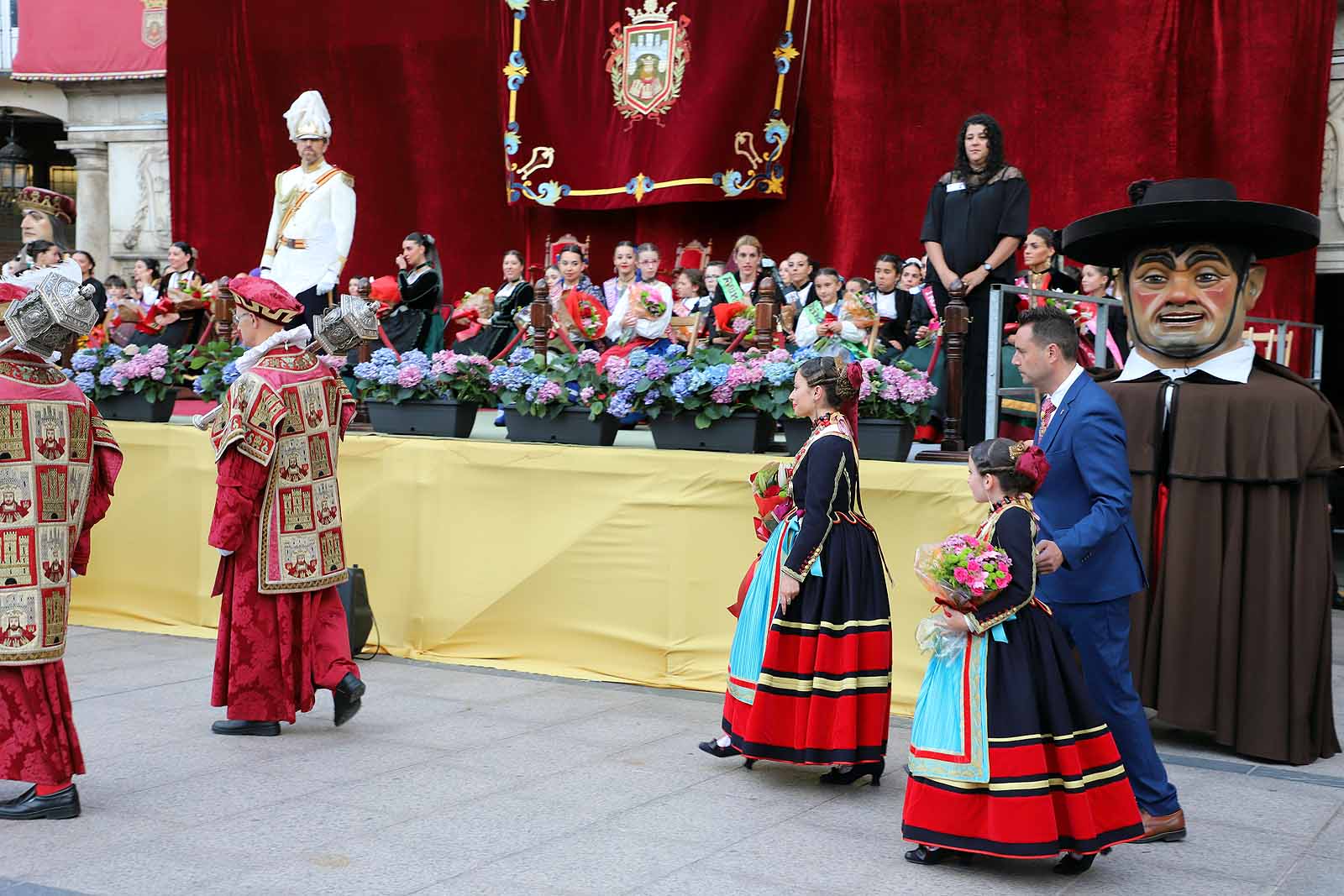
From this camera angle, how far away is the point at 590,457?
6.94 m

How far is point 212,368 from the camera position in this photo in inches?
327

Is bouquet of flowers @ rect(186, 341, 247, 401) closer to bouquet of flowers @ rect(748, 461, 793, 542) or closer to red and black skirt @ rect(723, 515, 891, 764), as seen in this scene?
bouquet of flowers @ rect(748, 461, 793, 542)

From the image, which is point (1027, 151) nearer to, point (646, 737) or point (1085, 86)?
point (1085, 86)

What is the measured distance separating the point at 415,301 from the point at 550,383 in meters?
3.01

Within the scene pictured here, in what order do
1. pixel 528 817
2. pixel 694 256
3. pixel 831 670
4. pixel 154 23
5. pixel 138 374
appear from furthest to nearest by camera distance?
pixel 154 23
pixel 694 256
pixel 138 374
pixel 831 670
pixel 528 817

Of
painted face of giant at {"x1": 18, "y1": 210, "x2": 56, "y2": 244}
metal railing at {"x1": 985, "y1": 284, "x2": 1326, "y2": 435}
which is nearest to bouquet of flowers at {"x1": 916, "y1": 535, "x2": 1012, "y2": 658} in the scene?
metal railing at {"x1": 985, "y1": 284, "x2": 1326, "y2": 435}

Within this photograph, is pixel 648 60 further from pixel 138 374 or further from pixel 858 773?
A: pixel 858 773

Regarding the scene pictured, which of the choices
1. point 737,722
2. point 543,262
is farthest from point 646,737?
point 543,262

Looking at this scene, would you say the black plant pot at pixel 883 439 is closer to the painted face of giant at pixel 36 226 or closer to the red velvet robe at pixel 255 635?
the red velvet robe at pixel 255 635

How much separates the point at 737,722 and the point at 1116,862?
4.66 ft

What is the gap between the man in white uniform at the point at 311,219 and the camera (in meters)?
8.38

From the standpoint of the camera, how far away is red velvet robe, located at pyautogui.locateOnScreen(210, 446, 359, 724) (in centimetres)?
556

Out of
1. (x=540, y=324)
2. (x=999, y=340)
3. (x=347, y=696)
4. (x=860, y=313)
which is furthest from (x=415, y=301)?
(x=999, y=340)

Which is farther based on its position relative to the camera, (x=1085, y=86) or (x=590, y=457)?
(x=1085, y=86)
